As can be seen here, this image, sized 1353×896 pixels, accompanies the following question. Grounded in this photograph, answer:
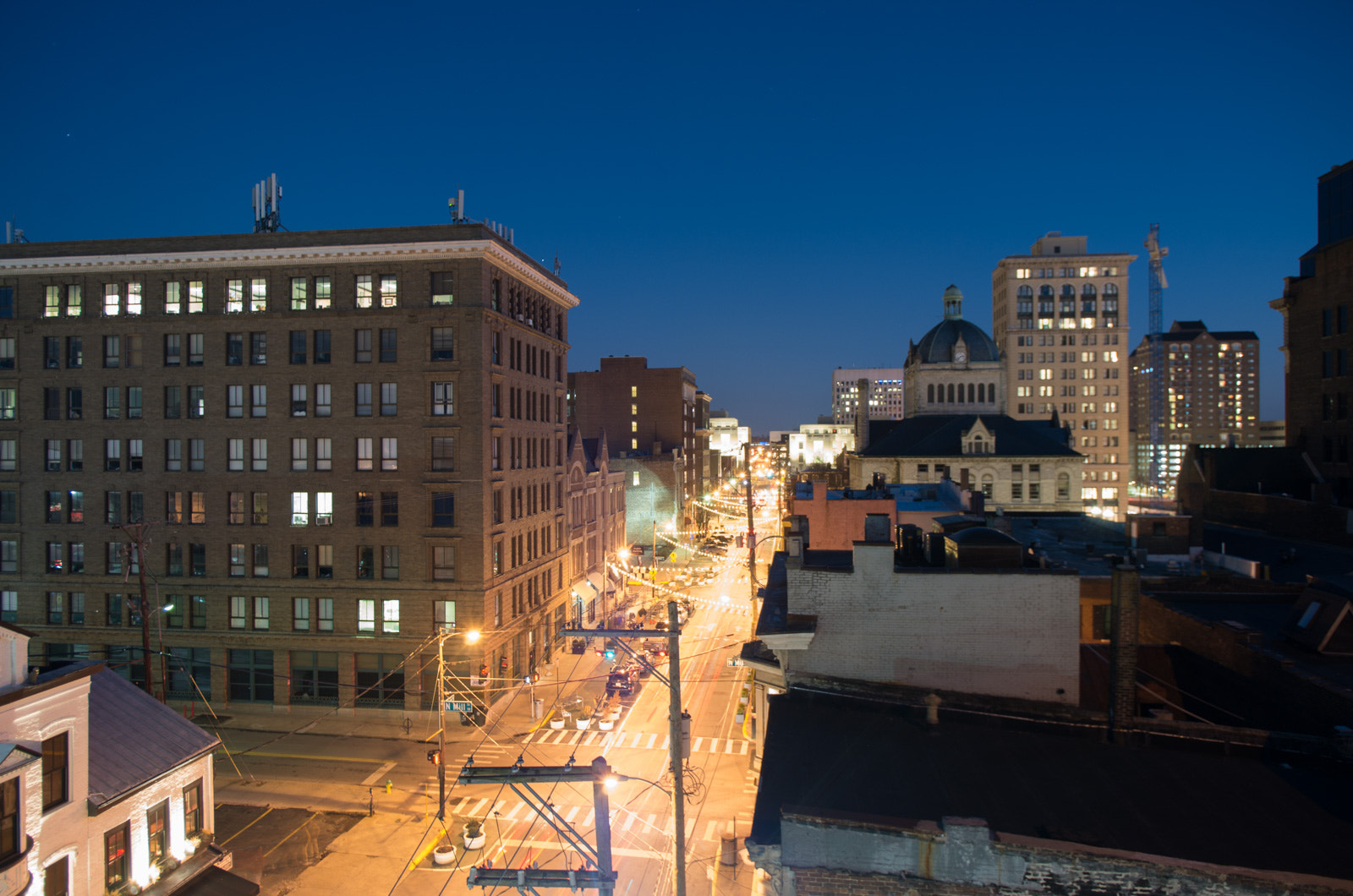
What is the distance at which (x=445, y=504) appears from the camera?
37.8m

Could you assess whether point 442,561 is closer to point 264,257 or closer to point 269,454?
point 269,454

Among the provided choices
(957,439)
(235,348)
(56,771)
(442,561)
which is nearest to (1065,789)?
(56,771)

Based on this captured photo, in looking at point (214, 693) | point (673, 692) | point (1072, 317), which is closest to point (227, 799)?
point (214, 693)

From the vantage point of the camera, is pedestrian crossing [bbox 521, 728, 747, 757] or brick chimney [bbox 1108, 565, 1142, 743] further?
pedestrian crossing [bbox 521, 728, 747, 757]

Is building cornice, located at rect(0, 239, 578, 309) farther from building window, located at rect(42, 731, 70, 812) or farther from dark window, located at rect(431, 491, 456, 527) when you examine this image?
building window, located at rect(42, 731, 70, 812)

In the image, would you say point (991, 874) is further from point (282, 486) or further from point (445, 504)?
point (282, 486)

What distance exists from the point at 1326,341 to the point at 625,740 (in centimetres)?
4355

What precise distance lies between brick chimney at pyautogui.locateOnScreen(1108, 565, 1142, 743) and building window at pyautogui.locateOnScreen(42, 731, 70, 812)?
2213 centimetres

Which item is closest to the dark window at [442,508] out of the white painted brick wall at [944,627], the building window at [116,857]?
the building window at [116,857]

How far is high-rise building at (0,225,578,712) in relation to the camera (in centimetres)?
3762

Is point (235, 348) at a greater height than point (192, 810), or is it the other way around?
point (235, 348)

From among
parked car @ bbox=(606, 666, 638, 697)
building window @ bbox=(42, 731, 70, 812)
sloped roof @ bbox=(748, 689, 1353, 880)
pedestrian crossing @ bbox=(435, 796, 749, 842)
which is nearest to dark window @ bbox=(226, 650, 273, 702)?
pedestrian crossing @ bbox=(435, 796, 749, 842)

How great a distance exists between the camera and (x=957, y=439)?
248ft

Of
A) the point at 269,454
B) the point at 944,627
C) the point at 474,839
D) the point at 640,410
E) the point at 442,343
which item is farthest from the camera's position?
the point at 640,410
